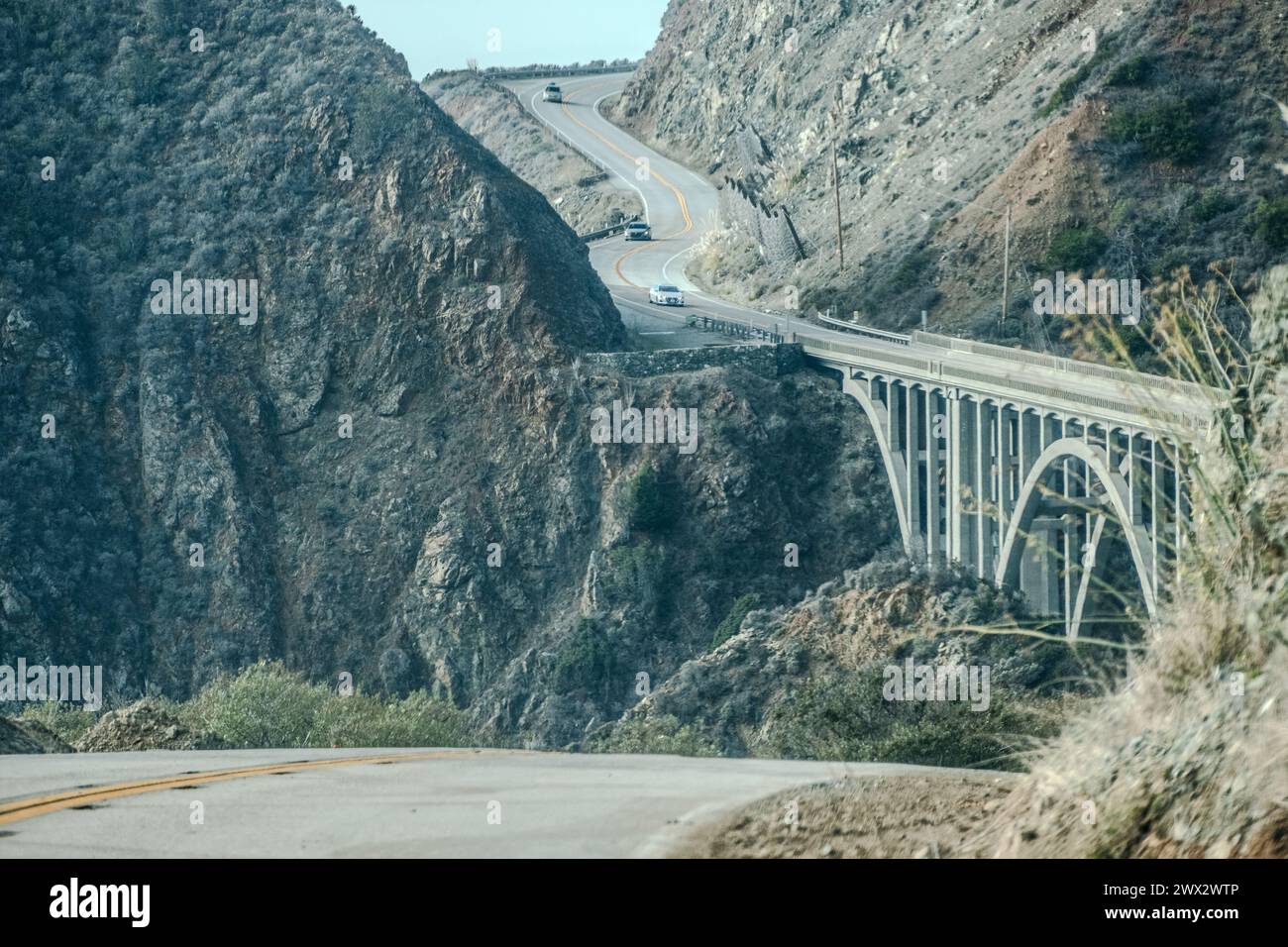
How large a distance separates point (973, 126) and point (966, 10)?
13828mm

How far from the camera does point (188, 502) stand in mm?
68000

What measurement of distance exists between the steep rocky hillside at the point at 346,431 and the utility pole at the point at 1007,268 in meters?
7.10

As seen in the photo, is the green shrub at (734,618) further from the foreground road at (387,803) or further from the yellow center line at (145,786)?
the foreground road at (387,803)

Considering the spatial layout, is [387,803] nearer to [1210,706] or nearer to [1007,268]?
[1210,706]

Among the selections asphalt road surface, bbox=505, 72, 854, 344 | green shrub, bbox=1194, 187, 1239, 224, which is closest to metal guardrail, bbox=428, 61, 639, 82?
asphalt road surface, bbox=505, 72, 854, 344

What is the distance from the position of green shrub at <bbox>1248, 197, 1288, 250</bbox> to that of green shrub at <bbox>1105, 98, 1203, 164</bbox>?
6293mm

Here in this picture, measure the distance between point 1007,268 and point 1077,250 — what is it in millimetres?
2864

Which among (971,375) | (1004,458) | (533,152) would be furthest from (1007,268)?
(533,152)

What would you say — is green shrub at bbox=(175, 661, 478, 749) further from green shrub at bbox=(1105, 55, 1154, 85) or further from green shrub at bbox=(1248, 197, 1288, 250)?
green shrub at bbox=(1105, 55, 1154, 85)

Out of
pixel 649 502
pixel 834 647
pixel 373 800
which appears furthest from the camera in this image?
pixel 649 502

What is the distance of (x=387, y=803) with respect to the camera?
12.7m

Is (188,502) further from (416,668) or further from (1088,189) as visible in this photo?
(1088,189)

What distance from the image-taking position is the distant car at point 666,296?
8188cm
